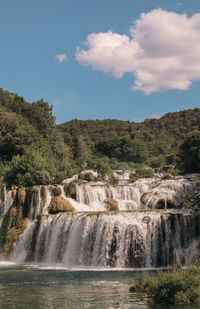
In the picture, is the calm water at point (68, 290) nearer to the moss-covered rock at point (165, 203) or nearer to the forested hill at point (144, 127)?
the moss-covered rock at point (165, 203)

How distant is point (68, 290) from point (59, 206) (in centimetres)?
1712

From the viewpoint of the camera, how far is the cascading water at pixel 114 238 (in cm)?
2619

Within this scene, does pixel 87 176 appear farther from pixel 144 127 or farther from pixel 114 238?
pixel 144 127

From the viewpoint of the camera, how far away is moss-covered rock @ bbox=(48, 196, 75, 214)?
3456cm

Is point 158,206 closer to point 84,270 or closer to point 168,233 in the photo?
point 168,233

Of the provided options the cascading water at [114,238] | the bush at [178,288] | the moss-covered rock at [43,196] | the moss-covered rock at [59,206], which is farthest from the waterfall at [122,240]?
the bush at [178,288]

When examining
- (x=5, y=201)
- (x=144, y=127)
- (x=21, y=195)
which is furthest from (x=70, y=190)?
(x=144, y=127)

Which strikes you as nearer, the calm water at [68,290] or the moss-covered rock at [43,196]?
the calm water at [68,290]

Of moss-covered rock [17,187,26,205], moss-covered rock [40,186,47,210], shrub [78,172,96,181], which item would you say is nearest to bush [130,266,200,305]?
moss-covered rock [40,186,47,210]

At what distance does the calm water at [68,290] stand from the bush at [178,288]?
0.38 m

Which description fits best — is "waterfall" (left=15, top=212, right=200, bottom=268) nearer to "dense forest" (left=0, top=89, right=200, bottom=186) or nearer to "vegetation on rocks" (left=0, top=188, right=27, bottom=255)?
"vegetation on rocks" (left=0, top=188, right=27, bottom=255)

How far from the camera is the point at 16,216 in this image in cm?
3588

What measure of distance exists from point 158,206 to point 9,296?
1989 cm

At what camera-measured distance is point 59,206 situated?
3475 centimetres
